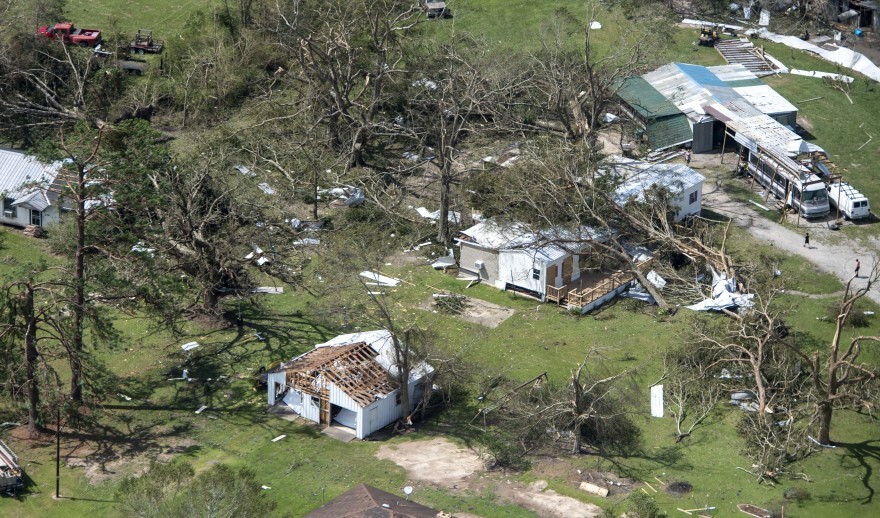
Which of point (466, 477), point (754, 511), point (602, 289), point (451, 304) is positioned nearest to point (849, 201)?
point (602, 289)

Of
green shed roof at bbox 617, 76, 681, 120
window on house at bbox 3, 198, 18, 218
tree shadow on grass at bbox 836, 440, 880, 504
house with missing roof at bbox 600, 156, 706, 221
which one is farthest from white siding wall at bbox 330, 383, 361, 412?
green shed roof at bbox 617, 76, 681, 120

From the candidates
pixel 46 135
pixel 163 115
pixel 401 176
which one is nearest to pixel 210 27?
pixel 163 115

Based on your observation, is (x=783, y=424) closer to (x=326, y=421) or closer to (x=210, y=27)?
(x=326, y=421)

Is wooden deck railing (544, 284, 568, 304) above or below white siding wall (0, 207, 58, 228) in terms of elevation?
below

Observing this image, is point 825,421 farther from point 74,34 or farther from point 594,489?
point 74,34

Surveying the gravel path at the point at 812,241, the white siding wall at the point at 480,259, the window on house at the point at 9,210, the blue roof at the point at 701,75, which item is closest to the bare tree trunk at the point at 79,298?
the window on house at the point at 9,210

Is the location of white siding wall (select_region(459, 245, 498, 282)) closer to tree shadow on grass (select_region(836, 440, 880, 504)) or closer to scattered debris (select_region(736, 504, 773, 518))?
tree shadow on grass (select_region(836, 440, 880, 504))
